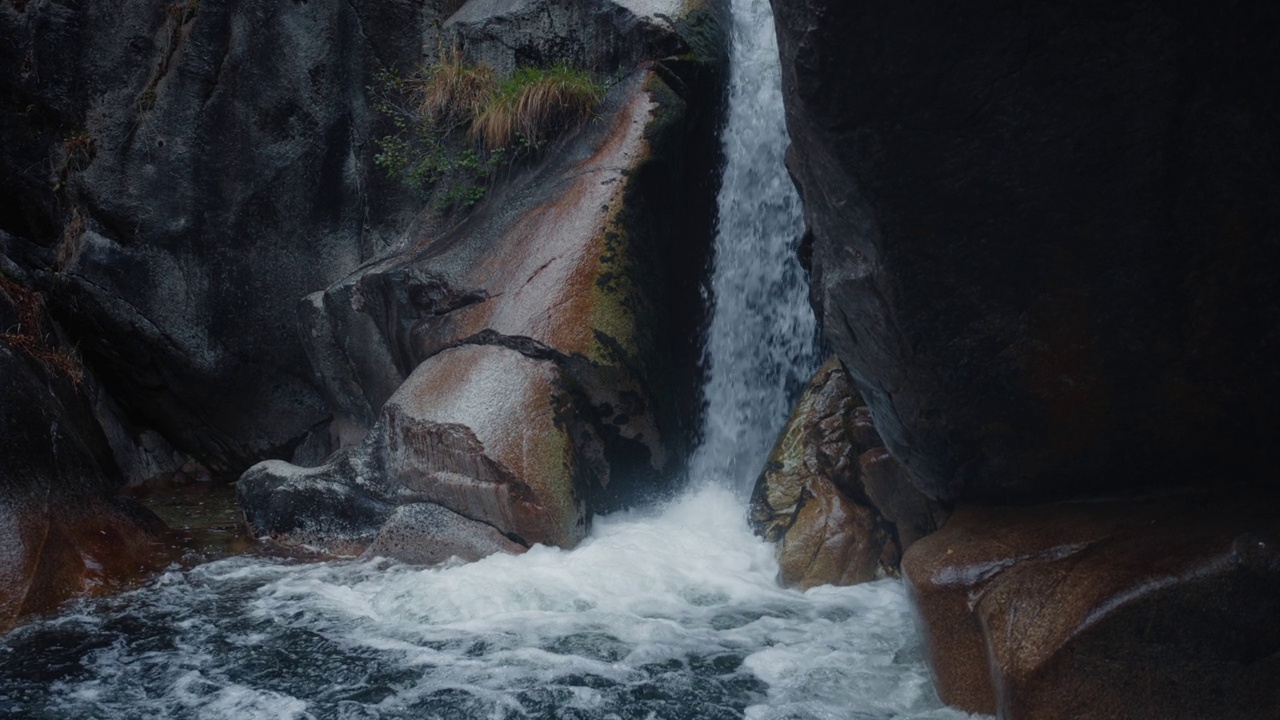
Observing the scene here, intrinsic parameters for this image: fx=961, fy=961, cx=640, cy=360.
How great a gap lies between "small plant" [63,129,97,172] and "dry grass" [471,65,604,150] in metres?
3.61

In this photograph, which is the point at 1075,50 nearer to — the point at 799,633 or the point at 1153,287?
the point at 1153,287

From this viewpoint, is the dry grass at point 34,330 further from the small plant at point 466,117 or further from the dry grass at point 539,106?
the dry grass at point 539,106

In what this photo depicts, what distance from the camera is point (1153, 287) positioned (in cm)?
347

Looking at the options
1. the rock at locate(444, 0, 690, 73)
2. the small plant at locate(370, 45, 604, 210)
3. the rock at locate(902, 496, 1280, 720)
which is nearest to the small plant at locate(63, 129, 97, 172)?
the small plant at locate(370, 45, 604, 210)

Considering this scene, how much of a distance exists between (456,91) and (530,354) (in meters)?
3.03

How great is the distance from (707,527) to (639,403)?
39.6 inches

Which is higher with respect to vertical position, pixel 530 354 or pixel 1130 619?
pixel 530 354

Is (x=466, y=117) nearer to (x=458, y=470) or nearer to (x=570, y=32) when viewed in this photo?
(x=570, y=32)

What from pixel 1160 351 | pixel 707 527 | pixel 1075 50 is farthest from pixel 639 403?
pixel 1075 50

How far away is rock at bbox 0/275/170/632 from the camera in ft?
16.8

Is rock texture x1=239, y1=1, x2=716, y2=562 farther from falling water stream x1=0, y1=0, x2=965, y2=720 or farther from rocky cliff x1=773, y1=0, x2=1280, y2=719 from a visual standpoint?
rocky cliff x1=773, y1=0, x2=1280, y2=719

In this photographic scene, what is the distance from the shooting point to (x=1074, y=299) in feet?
11.8

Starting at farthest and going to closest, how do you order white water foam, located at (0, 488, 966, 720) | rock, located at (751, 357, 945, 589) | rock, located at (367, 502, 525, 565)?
rock, located at (367, 502, 525, 565) < rock, located at (751, 357, 945, 589) < white water foam, located at (0, 488, 966, 720)

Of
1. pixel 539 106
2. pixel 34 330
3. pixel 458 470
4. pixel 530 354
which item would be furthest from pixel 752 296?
pixel 34 330
